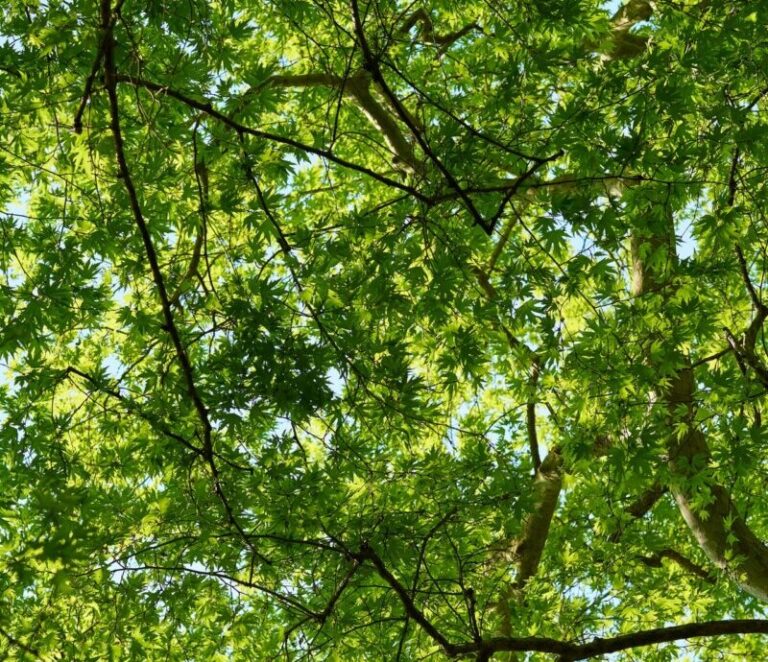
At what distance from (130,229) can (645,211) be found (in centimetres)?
275

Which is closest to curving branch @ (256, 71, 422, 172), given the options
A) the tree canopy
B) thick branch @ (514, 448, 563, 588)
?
the tree canopy

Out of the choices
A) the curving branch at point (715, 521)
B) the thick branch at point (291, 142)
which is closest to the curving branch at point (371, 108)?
the curving branch at point (715, 521)

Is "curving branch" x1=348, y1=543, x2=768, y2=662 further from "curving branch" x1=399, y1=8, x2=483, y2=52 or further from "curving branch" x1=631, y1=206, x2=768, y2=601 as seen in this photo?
"curving branch" x1=399, y1=8, x2=483, y2=52

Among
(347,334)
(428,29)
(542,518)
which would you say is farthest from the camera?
(428,29)

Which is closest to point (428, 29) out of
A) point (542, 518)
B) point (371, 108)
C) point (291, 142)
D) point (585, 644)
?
point (371, 108)

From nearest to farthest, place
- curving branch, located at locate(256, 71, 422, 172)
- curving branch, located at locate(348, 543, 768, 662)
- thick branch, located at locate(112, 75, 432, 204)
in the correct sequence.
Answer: thick branch, located at locate(112, 75, 432, 204), curving branch, located at locate(348, 543, 768, 662), curving branch, located at locate(256, 71, 422, 172)

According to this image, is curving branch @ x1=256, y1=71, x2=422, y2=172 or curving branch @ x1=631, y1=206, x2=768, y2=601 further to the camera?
curving branch @ x1=256, y1=71, x2=422, y2=172

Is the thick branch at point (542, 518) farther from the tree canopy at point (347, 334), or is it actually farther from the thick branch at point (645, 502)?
the tree canopy at point (347, 334)

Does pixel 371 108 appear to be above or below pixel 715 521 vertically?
above

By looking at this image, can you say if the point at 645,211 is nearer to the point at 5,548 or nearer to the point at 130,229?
the point at 130,229

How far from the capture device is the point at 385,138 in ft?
25.5

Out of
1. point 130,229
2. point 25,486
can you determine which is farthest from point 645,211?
point 25,486

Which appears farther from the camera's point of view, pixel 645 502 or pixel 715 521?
pixel 645 502

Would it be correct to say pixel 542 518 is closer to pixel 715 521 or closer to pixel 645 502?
pixel 645 502
